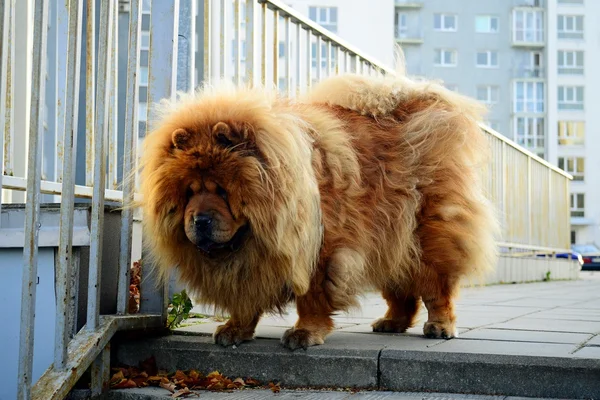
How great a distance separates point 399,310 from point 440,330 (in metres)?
0.50

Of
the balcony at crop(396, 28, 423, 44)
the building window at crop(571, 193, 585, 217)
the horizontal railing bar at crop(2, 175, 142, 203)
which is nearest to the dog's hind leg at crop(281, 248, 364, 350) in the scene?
the horizontal railing bar at crop(2, 175, 142, 203)

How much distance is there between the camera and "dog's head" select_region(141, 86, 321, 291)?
315 cm

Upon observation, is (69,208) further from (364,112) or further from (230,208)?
(364,112)

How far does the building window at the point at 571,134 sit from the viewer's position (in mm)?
48500

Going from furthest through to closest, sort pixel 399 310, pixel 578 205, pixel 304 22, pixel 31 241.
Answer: pixel 578 205 < pixel 304 22 < pixel 399 310 < pixel 31 241

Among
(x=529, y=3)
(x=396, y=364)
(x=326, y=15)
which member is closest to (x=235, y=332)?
(x=396, y=364)

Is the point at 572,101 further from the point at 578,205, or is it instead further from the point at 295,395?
the point at 295,395

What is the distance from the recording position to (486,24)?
49.6 metres

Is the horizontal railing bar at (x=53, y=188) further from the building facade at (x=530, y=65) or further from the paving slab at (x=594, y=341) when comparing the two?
the building facade at (x=530, y=65)

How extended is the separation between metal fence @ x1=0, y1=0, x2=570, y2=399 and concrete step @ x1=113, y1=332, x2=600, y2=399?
0.90ft

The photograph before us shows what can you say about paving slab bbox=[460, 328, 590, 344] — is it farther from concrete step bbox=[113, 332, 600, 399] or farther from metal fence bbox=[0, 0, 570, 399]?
metal fence bbox=[0, 0, 570, 399]

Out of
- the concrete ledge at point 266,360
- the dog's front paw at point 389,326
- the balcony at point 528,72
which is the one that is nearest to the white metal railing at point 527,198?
the dog's front paw at point 389,326

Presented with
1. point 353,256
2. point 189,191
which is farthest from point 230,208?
point 353,256

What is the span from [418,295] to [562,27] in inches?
1954
